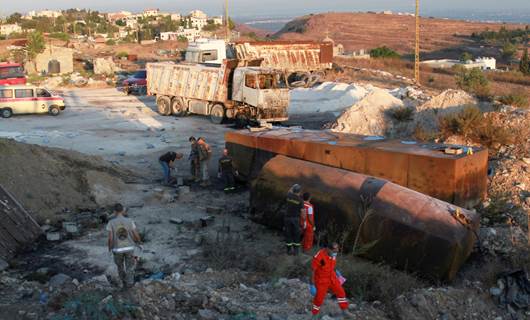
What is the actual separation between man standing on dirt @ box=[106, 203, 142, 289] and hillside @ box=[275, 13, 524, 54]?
8098cm

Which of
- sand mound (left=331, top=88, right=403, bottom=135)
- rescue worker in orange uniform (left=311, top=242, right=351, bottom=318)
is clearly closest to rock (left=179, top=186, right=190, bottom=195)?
sand mound (left=331, top=88, right=403, bottom=135)

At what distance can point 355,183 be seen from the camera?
9.65m

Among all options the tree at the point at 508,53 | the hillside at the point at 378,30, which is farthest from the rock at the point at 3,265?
the hillside at the point at 378,30

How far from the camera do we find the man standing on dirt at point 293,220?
9195 mm

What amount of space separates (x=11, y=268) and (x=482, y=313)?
678 centimetres

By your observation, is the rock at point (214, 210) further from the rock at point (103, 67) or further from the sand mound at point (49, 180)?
the rock at point (103, 67)

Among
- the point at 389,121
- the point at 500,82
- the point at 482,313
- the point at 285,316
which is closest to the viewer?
the point at 285,316

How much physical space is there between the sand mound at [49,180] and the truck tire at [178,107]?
1001cm

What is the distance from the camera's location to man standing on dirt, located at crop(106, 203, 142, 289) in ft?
25.4

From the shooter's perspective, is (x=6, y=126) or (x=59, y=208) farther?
(x=6, y=126)

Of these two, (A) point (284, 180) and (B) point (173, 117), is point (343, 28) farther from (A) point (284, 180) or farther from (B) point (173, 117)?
(A) point (284, 180)

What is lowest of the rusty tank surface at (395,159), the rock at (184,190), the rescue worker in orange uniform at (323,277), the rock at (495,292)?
the rock at (495,292)

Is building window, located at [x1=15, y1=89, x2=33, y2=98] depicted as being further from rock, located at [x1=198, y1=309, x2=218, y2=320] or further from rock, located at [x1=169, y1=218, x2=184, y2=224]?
rock, located at [x1=198, y1=309, x2=218, y2=320]

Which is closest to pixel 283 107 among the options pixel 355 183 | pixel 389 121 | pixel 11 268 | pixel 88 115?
pixel 389 121
